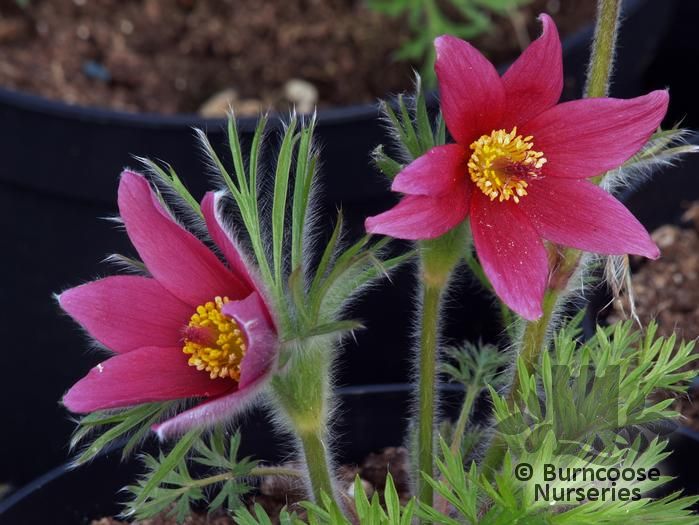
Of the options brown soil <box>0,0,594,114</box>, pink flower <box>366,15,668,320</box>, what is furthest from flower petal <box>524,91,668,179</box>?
brown soil <box>0,0,594,114</box>

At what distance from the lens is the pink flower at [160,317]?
0.81 metres

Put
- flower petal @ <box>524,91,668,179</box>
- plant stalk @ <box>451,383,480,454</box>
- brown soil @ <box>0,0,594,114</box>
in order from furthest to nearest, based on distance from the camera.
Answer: brown soil @ <box>0,0,594,114</box>, plant stalk @ <box>451,383,480,454</box>, flower petal @ <box>524,91,668,179</box>

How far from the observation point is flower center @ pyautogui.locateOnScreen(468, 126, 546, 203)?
0.84 meters

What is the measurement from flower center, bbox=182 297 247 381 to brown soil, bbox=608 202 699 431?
0.62 meters

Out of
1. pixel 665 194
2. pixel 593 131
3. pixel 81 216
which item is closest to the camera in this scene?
pixel 593 131

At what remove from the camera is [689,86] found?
200 cm

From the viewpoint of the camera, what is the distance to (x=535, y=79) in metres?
0.84

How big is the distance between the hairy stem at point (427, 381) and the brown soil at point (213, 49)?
1.00m

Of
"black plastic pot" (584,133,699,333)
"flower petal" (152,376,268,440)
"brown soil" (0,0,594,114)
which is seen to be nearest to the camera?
"flower petal" (152,376,268,440)

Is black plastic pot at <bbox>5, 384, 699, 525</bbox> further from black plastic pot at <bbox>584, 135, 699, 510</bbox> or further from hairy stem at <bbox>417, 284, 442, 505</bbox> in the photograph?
hairy stem at <bbox>417, 284, 442, 505</bbox>

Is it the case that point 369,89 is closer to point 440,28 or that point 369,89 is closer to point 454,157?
point 440,28

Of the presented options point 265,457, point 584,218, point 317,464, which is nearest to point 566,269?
point 584,218

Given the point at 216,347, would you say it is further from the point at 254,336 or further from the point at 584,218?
the point at 584,218

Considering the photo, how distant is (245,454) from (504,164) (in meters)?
0.49
